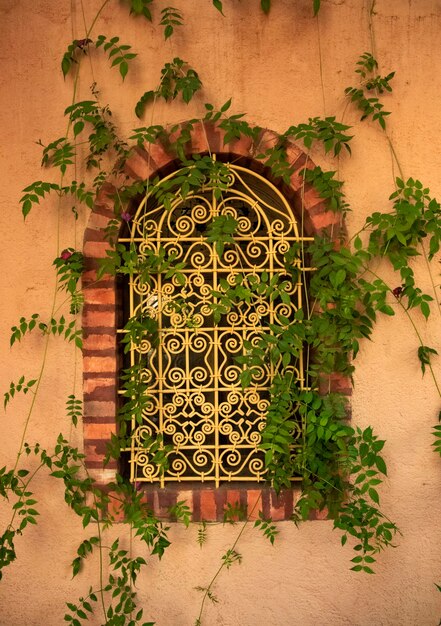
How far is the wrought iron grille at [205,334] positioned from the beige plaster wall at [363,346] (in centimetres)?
31

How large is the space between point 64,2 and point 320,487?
2.56m

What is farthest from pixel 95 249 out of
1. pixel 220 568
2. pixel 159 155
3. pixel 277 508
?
pixel 220 568

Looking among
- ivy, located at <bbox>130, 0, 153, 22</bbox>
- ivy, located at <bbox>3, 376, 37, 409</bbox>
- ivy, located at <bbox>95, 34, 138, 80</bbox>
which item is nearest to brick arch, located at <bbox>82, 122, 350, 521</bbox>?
ivy, located at <bbox>3, 376, 37, 409</bbox>

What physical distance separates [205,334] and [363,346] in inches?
29.6

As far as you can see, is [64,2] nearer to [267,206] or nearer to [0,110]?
[0,110]

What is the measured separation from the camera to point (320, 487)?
270 centimetres

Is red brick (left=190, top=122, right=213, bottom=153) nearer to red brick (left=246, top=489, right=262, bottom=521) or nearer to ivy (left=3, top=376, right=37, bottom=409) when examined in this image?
ivy (left=3, top=376, right=37, bottom=409)

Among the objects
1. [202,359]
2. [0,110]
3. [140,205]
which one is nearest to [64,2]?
[0,110]

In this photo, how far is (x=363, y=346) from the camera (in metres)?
2.83

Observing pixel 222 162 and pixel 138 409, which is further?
pixel 222 162

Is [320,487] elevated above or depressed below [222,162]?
below

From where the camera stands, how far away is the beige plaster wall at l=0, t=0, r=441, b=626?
282cm

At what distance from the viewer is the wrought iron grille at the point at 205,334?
9.28 ft

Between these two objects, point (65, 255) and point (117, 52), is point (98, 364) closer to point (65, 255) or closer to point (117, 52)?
point (65, 255)
